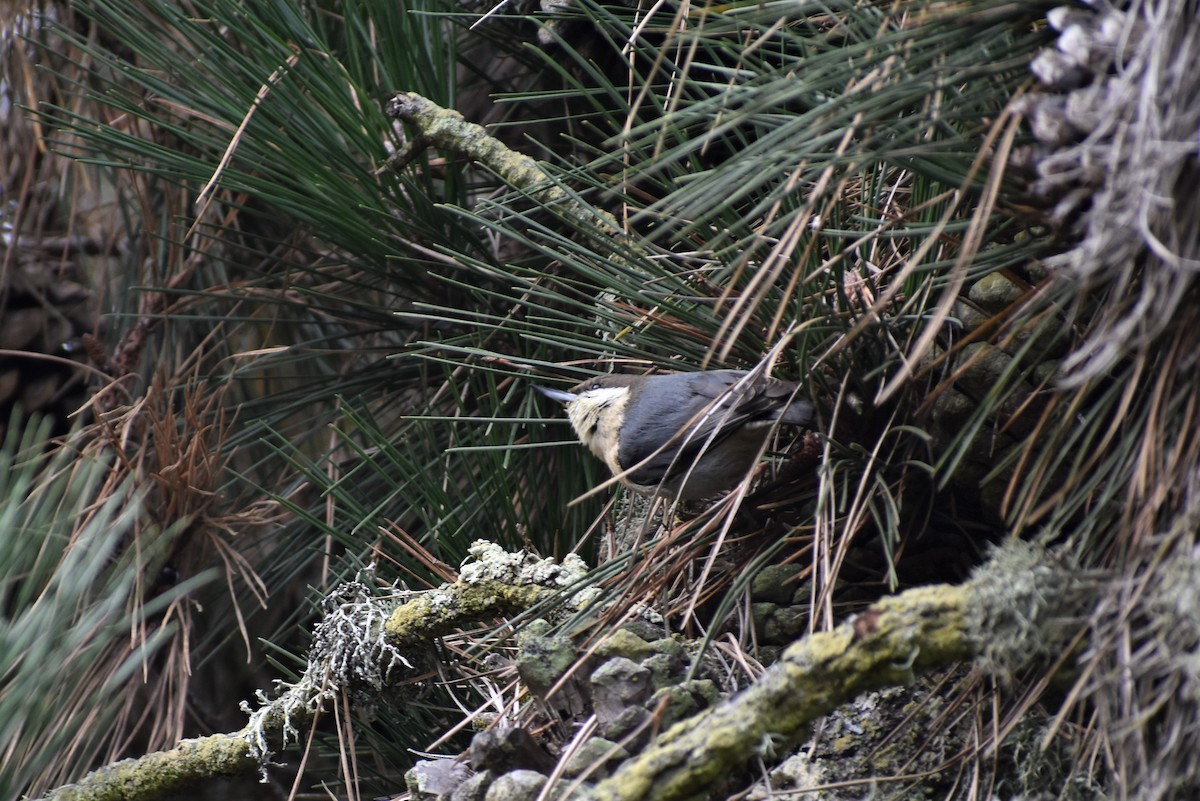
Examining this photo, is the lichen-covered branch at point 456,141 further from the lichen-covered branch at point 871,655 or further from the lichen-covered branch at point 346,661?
the lichen-covered branch at point 871,655

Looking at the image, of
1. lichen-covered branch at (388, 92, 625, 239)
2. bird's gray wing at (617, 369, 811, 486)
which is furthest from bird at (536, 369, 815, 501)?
lichen-covered branch at (388, 92, 625, 239)

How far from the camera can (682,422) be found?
1.39 m

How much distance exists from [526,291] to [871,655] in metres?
0.56

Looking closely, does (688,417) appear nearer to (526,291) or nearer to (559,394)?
(559,394)

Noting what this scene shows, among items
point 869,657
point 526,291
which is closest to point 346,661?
point 526,291

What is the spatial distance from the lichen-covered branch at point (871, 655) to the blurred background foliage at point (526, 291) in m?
0.06

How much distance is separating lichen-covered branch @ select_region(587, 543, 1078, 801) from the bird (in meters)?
0.28

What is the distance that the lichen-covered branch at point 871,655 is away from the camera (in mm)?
693

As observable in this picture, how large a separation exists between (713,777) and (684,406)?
27.9 inches

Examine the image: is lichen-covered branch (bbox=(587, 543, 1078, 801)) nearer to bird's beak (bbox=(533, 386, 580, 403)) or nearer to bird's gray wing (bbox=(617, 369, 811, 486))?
bird's gray wing (bbox=(617, 369, 811, 486))

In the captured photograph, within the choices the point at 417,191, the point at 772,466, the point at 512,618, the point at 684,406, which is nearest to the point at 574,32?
the point at 417,191

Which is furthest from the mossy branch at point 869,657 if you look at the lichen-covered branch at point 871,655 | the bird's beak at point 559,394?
the bird's beak at point 559,394

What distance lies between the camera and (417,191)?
1515mm

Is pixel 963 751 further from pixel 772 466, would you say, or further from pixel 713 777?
pixel 772 466
